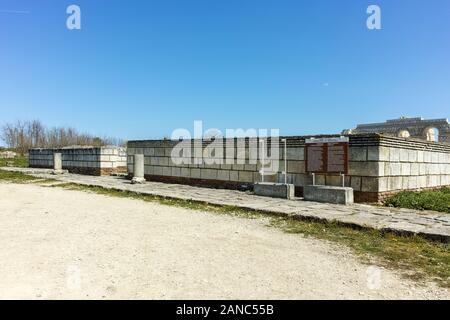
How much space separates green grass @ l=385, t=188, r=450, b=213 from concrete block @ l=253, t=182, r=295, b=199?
8.18 feet

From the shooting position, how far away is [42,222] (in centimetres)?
700

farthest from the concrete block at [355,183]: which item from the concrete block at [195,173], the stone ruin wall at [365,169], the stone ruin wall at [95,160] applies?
the stone ruin wall at [95,160]

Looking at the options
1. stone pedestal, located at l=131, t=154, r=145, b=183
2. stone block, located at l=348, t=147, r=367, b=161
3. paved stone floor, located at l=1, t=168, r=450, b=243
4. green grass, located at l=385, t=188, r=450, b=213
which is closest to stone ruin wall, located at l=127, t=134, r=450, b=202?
stone block, located at l=348, t=147, r=367, b=161

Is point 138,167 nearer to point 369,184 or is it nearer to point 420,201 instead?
point 369,184

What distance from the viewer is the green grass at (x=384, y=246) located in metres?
4.35

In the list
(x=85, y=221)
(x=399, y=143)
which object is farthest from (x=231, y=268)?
(x=399, y=143)

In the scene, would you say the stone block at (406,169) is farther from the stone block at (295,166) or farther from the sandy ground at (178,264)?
the sandy ground at (178,264)

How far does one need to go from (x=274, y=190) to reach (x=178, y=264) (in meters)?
6.71

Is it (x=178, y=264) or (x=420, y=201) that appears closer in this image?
(x=178, y=264)

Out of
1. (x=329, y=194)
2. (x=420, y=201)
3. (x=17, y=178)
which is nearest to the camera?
(x=420, y=201)

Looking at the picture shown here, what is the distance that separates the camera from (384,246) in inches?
214

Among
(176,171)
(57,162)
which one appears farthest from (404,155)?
(57,162)

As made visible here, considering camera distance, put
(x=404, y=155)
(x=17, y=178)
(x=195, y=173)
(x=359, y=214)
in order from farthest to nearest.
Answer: (x=17, y=178), (x=195, y=173), (x=404, y=155), (x=359, y=214)

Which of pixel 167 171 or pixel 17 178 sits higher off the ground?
pixel 167 171
